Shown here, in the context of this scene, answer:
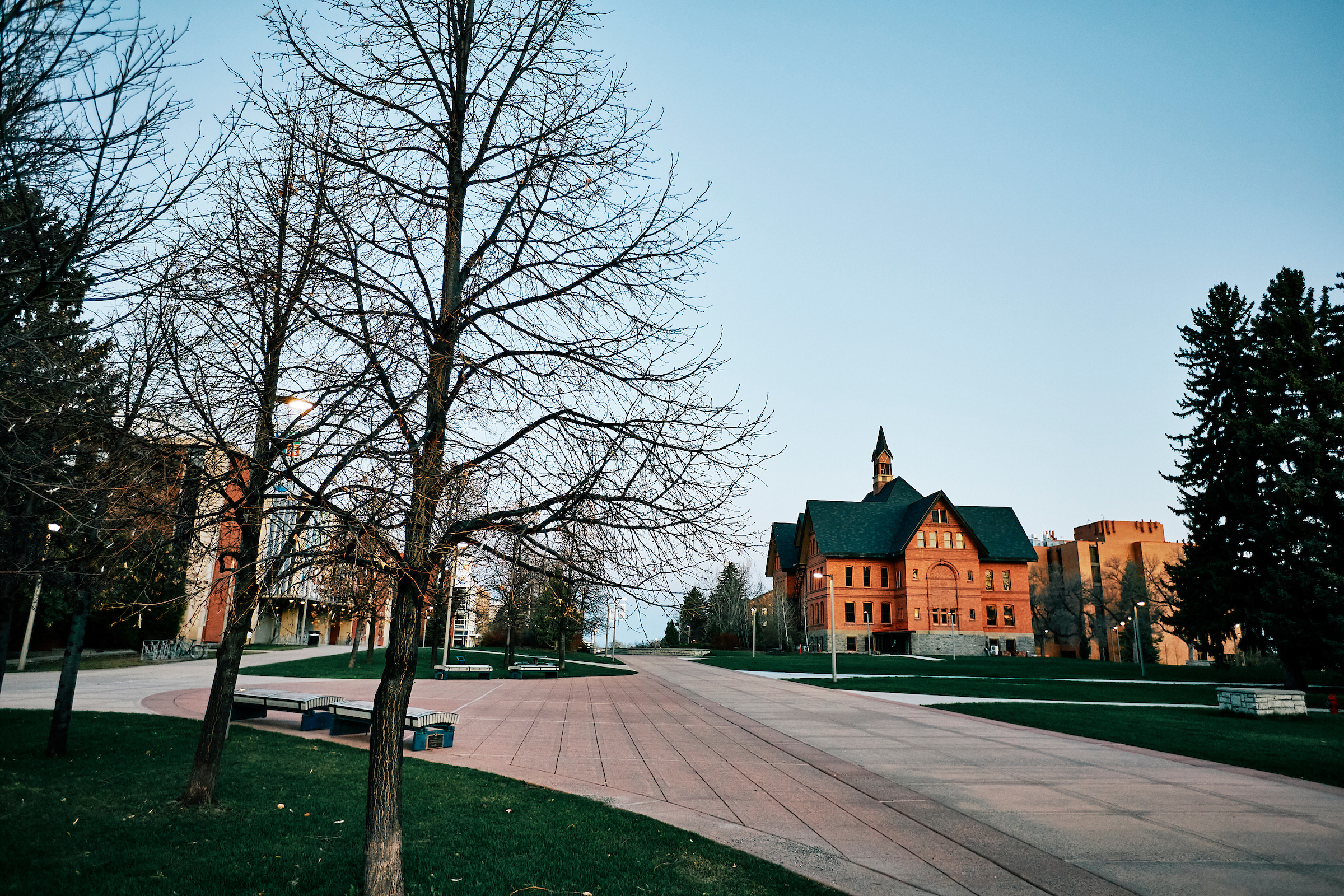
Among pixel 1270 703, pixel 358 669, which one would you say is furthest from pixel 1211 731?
pixel 358 669

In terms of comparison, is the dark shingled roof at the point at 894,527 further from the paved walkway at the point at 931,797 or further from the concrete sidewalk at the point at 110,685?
the paved walkway at the point at 931,797

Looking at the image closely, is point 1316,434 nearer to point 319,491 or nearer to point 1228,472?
point 1228,472

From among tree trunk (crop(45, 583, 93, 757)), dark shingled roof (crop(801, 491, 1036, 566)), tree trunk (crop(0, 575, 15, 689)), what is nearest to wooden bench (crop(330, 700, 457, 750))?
tree trunk (crop(45, 583, 93, 757))

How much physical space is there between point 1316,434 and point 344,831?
31.7 m

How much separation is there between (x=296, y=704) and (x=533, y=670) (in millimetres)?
17620

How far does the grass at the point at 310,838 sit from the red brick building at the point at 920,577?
62431mm

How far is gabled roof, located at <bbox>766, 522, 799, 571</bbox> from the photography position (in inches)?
3292

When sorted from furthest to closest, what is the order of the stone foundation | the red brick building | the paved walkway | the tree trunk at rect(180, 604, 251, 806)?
the red brick building
the stone foundation
the tree trunk at rect(180, 604, 251, 806)
the paved walkway

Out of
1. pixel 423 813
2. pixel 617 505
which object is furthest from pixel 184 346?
pixel 423 813

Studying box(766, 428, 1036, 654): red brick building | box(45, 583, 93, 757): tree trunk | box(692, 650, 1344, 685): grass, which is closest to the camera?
box(45, 583, 93, 757): tree trunk

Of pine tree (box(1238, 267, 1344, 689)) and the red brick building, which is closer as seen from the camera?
pine tree (box(1238, 267, 1344, 689))

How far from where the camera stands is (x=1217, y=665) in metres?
40.7

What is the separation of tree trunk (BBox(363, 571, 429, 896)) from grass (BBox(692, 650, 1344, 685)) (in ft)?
117

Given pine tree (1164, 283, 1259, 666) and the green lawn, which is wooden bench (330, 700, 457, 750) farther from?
pine tree (1164, 283, 1259, 666)
